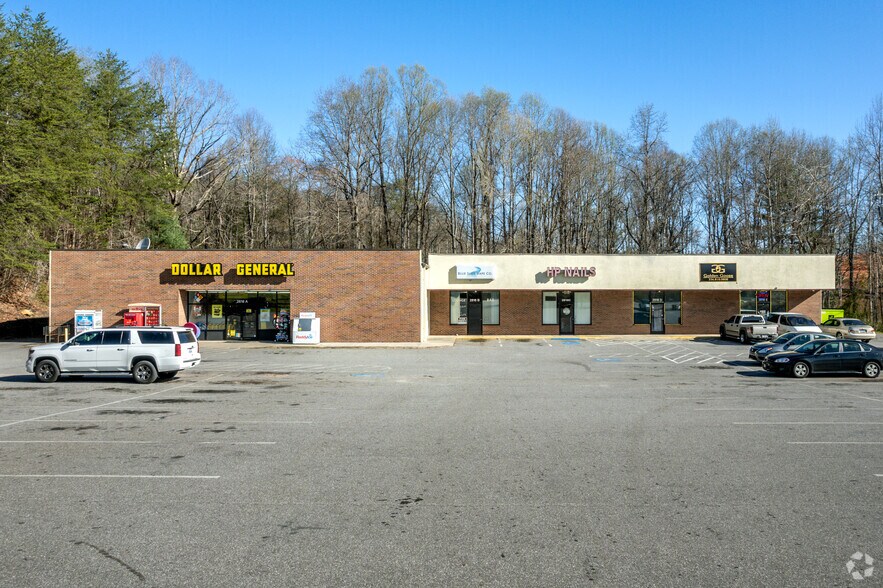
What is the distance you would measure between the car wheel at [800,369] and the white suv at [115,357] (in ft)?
66.1

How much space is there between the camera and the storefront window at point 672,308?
3834cm

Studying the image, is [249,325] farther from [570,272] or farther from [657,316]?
[657,316]

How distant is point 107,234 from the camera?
155ft

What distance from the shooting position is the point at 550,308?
38.1 meters

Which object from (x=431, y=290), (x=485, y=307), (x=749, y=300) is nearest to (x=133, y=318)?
(x=431, y=290)

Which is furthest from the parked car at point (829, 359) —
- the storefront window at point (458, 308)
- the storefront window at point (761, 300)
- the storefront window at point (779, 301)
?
the storefront window at point (458, 308)

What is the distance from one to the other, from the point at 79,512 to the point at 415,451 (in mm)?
4627

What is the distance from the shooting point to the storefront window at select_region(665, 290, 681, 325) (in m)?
38.3

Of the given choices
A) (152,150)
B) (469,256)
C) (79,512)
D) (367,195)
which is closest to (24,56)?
(152,150)

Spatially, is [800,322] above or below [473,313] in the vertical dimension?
below

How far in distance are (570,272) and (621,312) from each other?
186 inches

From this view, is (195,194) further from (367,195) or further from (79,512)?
(79,512)

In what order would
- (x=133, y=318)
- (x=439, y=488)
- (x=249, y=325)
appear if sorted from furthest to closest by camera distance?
(x=249, y=325)
(x=133, y=318)
(x=439, y=488)

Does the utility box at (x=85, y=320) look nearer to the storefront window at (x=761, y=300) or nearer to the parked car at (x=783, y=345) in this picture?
the parked car at (x=783, y=345)
